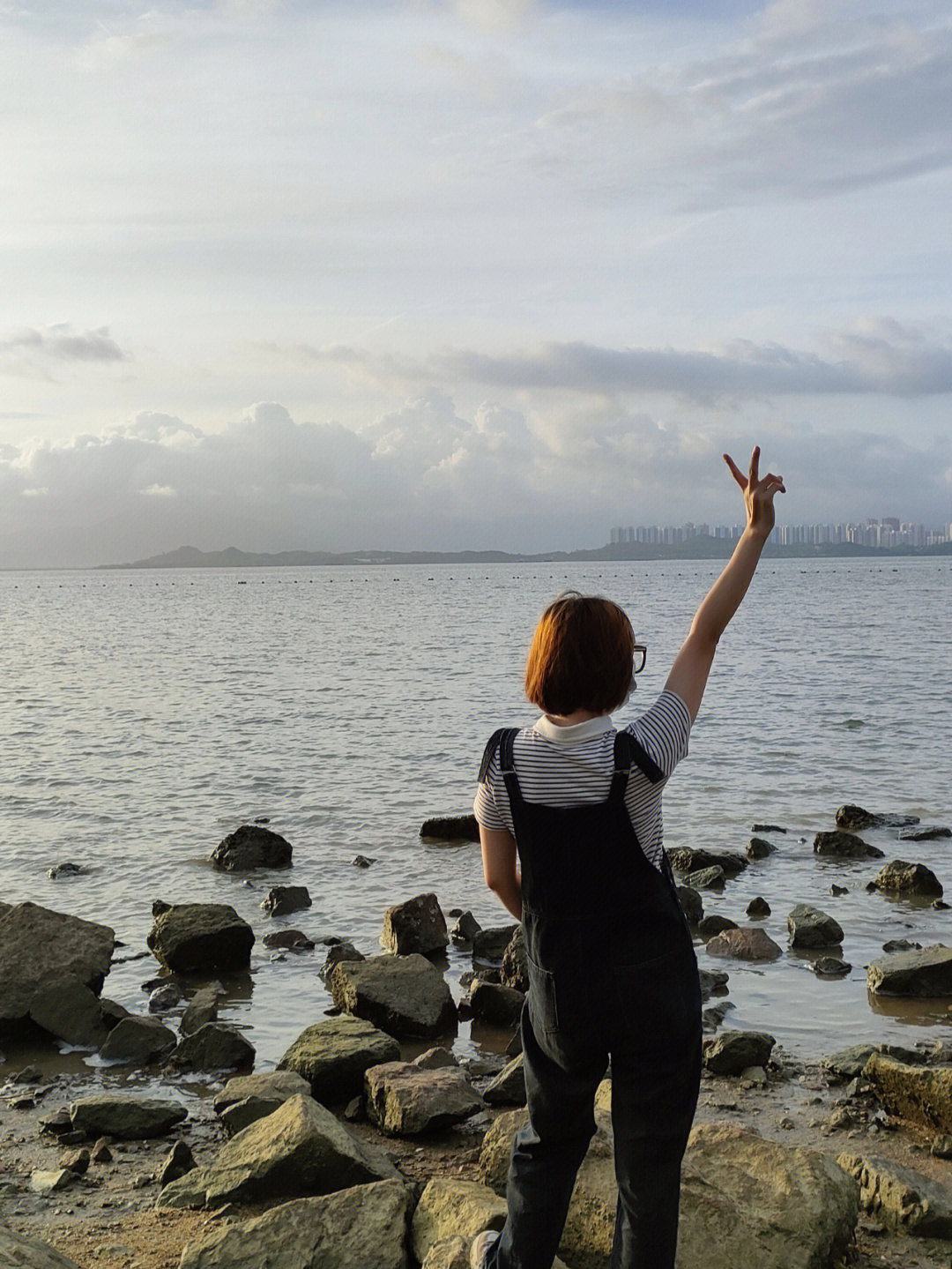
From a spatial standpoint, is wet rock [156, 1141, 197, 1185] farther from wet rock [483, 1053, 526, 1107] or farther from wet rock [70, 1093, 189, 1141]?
wet rock [483, 1053, 526, 1107]

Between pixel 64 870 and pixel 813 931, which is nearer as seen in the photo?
pixel 813 931

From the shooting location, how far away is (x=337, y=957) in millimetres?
11992

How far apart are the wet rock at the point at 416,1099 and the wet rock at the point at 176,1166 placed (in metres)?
1.27

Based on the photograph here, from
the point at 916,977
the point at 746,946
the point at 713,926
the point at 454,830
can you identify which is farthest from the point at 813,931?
the point at 454,830

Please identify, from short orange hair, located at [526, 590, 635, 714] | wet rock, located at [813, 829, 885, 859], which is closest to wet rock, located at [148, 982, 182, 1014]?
short orange hair, located at [526, 590, 635, 714]

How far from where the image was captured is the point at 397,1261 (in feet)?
18.3

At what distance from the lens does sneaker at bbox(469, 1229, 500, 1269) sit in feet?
15.4

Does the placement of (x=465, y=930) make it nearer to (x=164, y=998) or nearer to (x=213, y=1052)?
(x=164, y=998)

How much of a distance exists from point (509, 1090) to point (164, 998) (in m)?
4.22

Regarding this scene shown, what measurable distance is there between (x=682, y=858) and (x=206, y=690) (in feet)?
93.6

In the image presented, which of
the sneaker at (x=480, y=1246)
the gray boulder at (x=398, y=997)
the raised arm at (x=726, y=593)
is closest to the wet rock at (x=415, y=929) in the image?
the gray boulder at (x=398, y=997)

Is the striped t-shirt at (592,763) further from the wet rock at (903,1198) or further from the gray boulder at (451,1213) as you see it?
the wet rock at (903,1198)

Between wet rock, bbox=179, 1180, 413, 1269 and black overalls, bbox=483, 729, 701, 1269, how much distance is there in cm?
179

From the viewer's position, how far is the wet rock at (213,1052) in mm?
9492
